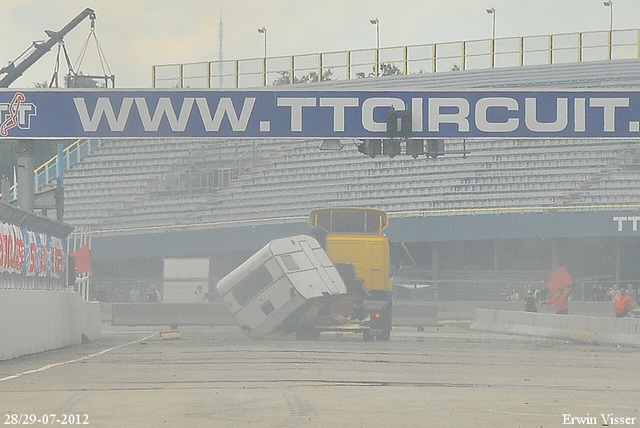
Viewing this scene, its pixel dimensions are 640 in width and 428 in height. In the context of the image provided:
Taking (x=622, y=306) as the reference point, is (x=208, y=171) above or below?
above

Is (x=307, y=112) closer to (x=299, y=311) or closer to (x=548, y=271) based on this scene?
(x=299, y=311)

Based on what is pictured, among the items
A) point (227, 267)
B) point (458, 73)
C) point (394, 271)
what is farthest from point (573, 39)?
point (394, 271)

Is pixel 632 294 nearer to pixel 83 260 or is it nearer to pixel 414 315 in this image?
pixel 414 315

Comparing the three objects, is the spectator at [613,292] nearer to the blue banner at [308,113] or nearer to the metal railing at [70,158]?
the blue banner at [308,113]

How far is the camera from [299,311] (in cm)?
2703

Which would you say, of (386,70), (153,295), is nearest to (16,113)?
(153,295)

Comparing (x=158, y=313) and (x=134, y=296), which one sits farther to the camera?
(x=134, y=296)

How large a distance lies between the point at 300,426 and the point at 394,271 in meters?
21.0

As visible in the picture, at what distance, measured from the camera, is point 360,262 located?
2927 centimetres

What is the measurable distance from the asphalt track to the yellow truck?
19.4ft

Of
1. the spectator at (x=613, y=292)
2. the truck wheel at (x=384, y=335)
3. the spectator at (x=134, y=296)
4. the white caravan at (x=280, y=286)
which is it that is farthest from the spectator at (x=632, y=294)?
the white caravan at (x=280, y=286)

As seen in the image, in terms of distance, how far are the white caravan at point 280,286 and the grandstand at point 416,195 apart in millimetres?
21928

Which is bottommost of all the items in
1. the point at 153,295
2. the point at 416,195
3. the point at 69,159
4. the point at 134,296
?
the point at 134,296

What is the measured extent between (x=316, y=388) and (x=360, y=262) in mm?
16007
